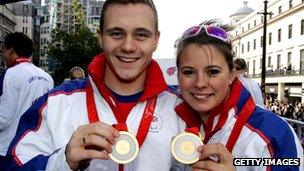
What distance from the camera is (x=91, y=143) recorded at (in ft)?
5.82

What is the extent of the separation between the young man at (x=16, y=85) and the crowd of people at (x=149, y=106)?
2986mm

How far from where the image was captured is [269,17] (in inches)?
2295

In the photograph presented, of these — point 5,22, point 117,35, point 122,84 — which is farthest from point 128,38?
point 5,22

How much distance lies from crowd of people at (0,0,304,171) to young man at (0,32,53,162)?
299 centimetres

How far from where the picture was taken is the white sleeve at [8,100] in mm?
5117

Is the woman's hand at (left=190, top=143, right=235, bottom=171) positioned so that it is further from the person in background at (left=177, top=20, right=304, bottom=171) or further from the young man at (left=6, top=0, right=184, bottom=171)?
the young man at (left=6, top=0, right=184, bottom=171)

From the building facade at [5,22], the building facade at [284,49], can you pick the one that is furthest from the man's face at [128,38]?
the building facade at [5,22]

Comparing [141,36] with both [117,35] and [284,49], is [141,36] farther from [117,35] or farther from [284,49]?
[284,49]

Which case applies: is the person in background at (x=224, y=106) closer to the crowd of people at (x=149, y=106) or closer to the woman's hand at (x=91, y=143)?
the crowd of people at (x=149, y=106)

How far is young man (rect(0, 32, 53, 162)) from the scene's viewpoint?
17.0 feet

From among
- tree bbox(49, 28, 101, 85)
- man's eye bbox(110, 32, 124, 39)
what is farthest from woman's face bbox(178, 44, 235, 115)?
tree bbox(49, 28, 101, 85)

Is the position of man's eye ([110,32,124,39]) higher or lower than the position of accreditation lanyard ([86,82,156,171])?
higher

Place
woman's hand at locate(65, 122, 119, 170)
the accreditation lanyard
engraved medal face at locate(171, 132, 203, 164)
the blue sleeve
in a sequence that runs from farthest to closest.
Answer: the accreditation lanyard, the blue sleeve, engraved medal face at locate(171, 132, 203, 164), woman's hand at locate(65, 122, 119, 170)

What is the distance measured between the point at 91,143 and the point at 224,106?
0.85m
